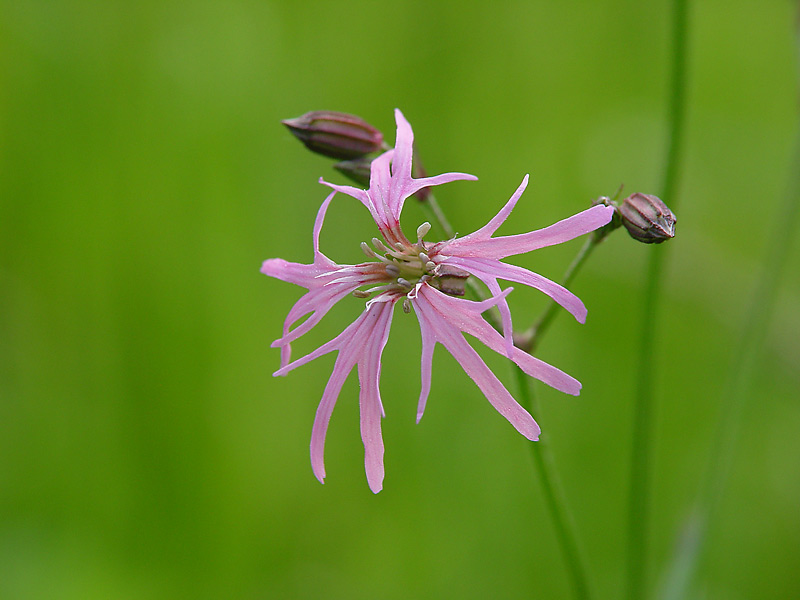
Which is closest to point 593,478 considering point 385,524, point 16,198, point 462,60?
point 385,524

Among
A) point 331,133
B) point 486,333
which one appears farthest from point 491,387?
point 331,133

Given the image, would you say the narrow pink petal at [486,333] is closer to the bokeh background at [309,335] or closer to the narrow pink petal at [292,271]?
the narrow pink petal at [292,271]

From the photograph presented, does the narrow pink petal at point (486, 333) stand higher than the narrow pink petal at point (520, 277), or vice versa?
the narrow pink petal at point (520, 277)

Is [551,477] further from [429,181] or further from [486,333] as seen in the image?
[429,181]

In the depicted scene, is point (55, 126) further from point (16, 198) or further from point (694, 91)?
point (694, 91)

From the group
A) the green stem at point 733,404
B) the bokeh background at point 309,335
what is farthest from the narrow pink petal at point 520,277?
the bokeh background at point 309,335

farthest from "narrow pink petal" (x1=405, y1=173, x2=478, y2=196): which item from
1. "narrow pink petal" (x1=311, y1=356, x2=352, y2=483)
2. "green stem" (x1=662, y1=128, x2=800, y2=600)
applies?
"green stem" (x1=662, y1=128, x2=800, y2=600)
